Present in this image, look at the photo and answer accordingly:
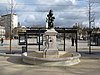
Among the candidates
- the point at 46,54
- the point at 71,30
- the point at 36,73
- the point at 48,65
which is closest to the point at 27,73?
the point at 36,73

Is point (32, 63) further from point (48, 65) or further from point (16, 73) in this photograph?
point (16, 73)

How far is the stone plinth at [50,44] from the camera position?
21203mm

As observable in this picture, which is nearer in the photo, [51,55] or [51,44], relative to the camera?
[51,55]

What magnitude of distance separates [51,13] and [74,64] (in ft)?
22.2

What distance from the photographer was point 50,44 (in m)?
21.5

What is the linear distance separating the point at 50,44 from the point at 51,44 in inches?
3.4

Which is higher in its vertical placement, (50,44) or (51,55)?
(50,44)

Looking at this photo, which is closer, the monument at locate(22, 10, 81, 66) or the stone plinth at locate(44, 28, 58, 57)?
the monument at locate(22, 10, 81, 66)

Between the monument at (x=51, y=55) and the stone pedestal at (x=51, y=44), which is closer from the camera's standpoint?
the monument at (x=51, y=55)

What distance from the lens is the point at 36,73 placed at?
1420 cm

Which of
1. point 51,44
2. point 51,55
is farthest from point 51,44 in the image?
point 51,55

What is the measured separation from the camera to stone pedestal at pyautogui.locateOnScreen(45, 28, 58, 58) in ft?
69.6

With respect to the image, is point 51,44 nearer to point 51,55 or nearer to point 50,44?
point 50,44

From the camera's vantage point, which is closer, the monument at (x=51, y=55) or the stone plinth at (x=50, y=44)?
the monument at (x=51, y=55)
